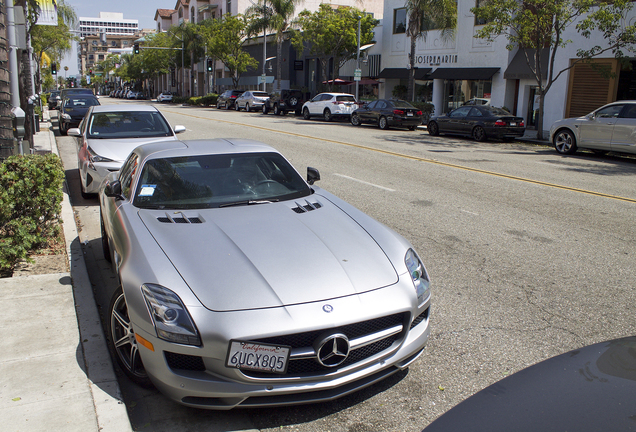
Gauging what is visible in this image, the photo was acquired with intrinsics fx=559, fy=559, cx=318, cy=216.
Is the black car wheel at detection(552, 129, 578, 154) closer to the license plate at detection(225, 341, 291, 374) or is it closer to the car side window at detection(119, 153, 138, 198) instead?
the car side window at detection(119, 153, 138, 198)

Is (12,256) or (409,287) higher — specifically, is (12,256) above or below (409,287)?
below

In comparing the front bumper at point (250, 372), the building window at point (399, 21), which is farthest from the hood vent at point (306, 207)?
the building window at point (399, 21)

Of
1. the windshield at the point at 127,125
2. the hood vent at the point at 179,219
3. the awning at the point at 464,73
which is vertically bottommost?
the hood vent at the point at 179,219

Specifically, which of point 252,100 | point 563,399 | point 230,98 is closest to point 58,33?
point 252,100

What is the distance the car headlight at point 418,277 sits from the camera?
355cm

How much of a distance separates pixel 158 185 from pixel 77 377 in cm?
170

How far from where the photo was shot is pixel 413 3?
31031mm

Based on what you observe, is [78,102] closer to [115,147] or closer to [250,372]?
[115,147]

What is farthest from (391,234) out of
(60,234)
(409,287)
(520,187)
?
(520,187)

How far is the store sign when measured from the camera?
33.3 m

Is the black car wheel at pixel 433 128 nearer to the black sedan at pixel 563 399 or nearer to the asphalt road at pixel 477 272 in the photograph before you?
the asphalt road at pixel 477 272

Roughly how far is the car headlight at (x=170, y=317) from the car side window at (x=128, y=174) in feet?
5.91

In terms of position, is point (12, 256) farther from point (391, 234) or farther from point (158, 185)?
point (391, 234)

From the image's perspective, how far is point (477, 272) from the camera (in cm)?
582
